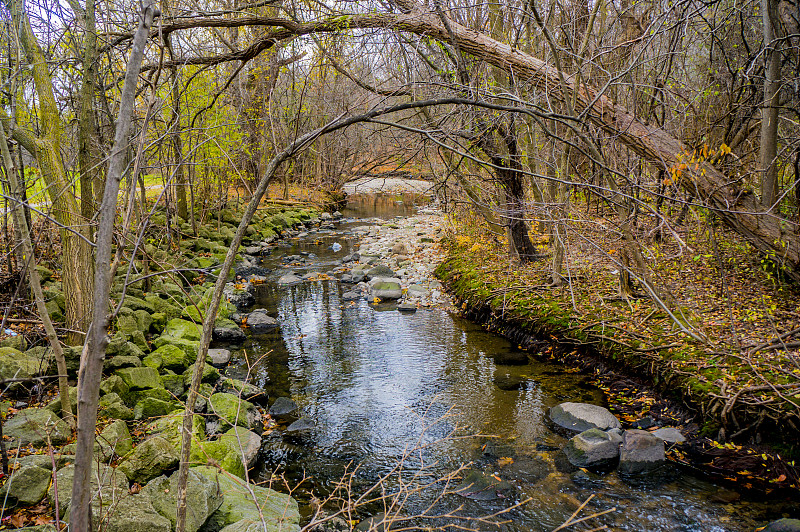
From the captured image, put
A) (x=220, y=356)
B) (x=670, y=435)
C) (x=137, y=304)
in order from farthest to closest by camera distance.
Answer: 1. (x=137, y=304)
2. (x=220, y=356)
3. (x=670, y=435)

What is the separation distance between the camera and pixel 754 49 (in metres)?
6.27

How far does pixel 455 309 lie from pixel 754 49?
5.84 meters

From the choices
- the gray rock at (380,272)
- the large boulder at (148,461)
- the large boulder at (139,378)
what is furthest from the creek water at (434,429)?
the gray rock at (380,272)

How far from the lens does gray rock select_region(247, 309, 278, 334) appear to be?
871 cm

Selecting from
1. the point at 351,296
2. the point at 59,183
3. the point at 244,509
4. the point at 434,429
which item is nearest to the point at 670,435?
the point at 434,429

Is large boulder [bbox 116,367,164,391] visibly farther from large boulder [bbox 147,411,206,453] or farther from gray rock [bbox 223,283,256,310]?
gray rock [bbox 223,283,256,310]

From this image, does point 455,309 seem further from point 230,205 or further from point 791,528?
point 230,205

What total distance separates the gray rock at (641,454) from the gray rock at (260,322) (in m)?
6.05

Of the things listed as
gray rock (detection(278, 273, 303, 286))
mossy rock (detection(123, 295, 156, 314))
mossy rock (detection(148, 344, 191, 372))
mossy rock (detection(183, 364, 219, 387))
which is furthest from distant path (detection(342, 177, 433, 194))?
mossy rock (detection(123, 295, 156, 314))

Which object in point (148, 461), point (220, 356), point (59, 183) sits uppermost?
point (59, 183)

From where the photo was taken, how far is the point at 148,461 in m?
3.81

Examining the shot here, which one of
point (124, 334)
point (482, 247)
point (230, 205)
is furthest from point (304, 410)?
point (230, 205)

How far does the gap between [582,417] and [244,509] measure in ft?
11.3

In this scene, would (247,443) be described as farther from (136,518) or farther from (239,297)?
(239,297)
